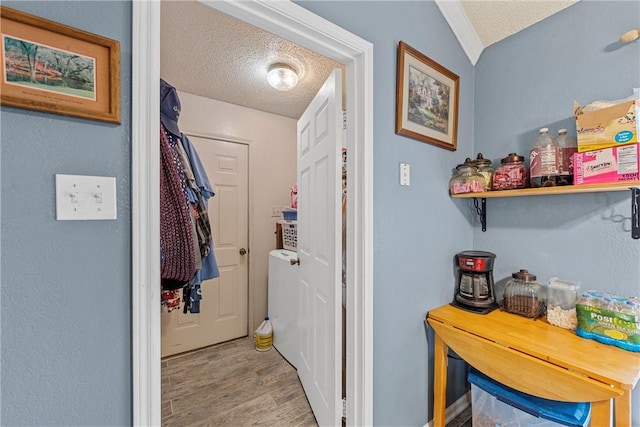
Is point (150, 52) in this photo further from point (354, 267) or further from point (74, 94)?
point (354, 267)

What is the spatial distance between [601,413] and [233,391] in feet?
6.62

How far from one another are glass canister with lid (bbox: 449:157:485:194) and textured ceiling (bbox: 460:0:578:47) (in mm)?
865

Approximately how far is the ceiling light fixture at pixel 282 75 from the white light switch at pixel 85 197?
1.73 meters

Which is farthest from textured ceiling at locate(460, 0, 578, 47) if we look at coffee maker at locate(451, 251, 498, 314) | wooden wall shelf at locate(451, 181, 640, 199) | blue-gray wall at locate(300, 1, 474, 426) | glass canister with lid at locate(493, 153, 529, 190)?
coffee maker at locate(451, 251, 498, 314)

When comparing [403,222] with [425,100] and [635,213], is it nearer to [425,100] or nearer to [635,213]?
[425,100]

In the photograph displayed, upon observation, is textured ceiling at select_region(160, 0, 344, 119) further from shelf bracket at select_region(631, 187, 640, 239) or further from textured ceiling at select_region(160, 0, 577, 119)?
shelf bracket at select_region(631, 187, 640, 239)

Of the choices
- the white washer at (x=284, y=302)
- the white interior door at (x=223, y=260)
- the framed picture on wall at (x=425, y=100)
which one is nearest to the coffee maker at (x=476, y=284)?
the framed picture on wall at (x=425, y=100)

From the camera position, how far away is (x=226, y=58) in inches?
78.2

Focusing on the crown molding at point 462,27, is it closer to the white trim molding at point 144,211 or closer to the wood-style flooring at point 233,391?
the white trim molding at point 144,211

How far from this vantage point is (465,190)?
5.19ft

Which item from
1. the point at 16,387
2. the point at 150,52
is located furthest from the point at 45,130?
the point at 16,387

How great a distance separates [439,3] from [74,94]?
72.5 inches

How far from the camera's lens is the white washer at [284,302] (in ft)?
6.94

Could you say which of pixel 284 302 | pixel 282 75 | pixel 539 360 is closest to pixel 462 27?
pixel 282 75
